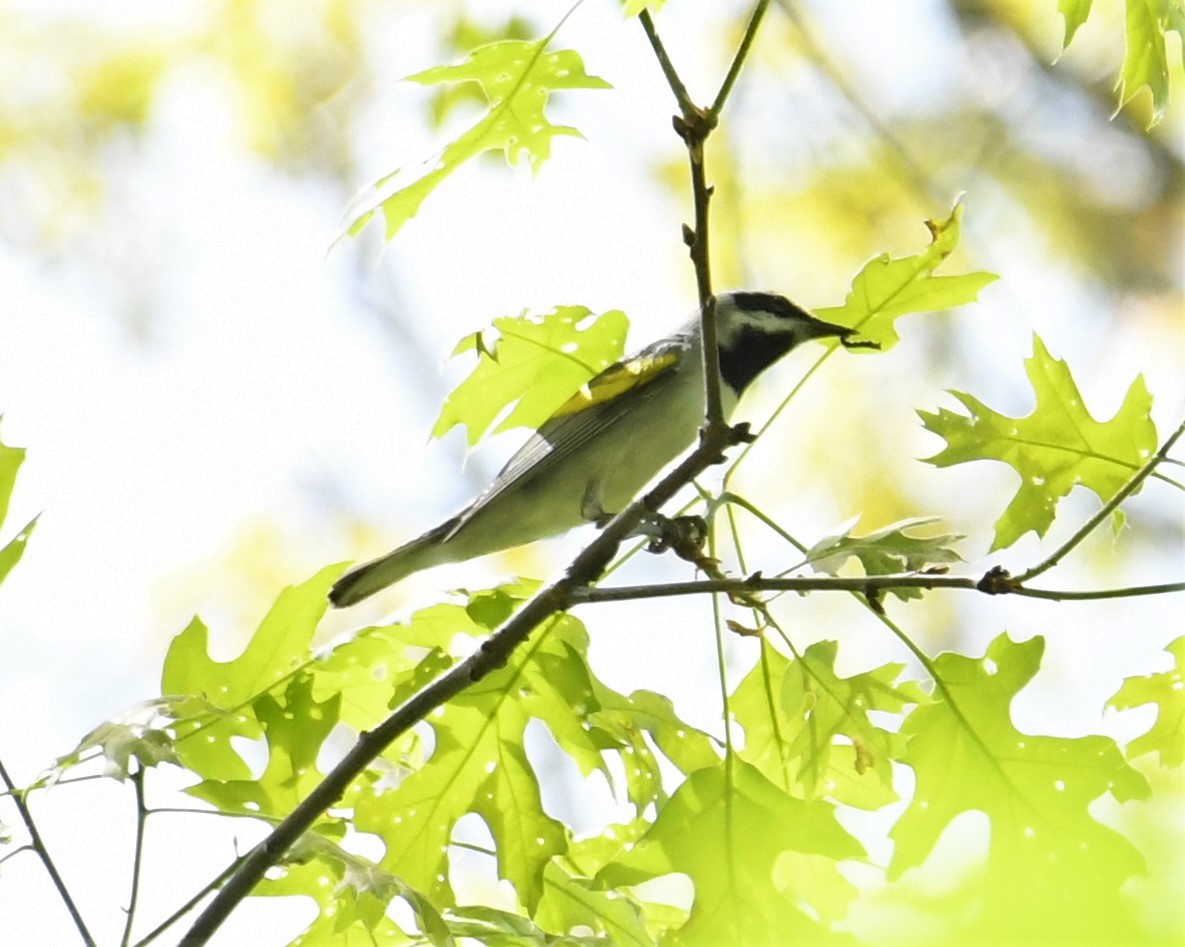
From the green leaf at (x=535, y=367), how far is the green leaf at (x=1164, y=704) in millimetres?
1030

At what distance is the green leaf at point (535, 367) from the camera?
2.34m

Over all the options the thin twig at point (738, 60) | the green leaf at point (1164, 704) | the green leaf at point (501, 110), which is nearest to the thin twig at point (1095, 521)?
the green leaf at point (1164, 704)

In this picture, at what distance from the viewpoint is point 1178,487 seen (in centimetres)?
183

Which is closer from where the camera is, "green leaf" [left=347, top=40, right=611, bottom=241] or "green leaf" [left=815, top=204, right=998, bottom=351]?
"green leaf" [left=347, top=40, right=611, bottom=241]

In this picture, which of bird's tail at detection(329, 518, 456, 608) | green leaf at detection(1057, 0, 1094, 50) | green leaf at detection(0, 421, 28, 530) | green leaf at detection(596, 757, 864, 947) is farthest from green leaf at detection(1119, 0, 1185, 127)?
bird's tail at detection(329, 518, 456, 608)

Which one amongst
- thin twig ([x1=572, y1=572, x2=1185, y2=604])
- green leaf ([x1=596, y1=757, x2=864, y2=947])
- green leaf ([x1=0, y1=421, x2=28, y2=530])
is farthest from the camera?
green leaf ([x1=596, y1=757, x2=864, y2=947])

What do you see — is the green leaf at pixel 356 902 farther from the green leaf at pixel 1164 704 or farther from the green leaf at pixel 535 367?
the green leaf at pixel 1164 704

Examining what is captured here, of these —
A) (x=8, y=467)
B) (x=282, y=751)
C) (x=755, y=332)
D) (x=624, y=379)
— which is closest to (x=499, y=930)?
(x=282, y=751)

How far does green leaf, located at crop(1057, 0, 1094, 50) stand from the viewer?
190 cm

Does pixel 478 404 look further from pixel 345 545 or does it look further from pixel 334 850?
pixel 345 545

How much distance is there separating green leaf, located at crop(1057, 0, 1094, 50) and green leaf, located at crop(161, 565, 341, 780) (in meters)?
1.37

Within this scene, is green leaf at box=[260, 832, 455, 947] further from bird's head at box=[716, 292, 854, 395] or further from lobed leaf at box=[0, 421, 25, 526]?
bird's head at box=[716, 292, 854, 395]

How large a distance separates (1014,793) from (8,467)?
1.53 m

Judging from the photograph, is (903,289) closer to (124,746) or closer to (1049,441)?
(1049,441)
